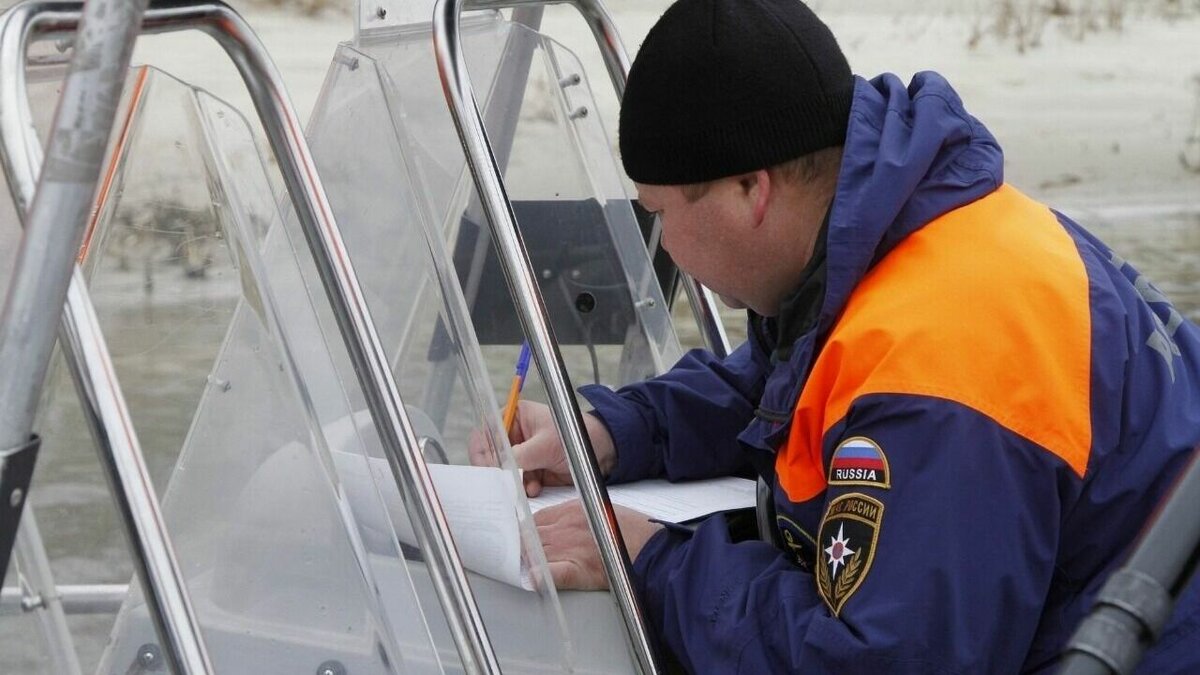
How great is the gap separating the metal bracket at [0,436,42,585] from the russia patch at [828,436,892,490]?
64cm

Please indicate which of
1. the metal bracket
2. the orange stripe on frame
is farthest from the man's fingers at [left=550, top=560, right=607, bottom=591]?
the metal bracket

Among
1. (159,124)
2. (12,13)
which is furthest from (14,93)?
(159,124)

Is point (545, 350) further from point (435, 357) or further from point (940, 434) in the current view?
point (940, 434)

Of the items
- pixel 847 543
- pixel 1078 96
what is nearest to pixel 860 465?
pixel 847 543

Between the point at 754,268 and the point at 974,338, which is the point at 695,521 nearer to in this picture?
the point at 754,268

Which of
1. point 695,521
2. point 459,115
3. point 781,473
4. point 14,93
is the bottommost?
point 695,521

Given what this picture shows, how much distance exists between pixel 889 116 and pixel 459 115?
0.43m

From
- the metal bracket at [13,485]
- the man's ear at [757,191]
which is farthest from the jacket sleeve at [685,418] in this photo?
the metal bracket at [13,485]

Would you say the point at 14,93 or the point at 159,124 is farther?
the point at 159,124

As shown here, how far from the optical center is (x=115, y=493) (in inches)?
41.8

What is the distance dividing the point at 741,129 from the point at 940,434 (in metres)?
0.35

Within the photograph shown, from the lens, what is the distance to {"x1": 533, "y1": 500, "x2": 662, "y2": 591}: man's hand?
1.47 meters

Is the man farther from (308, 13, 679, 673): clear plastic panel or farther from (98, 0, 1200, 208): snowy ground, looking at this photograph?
(98, 0, 1200, 208): snowy ground

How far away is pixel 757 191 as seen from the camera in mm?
1423
